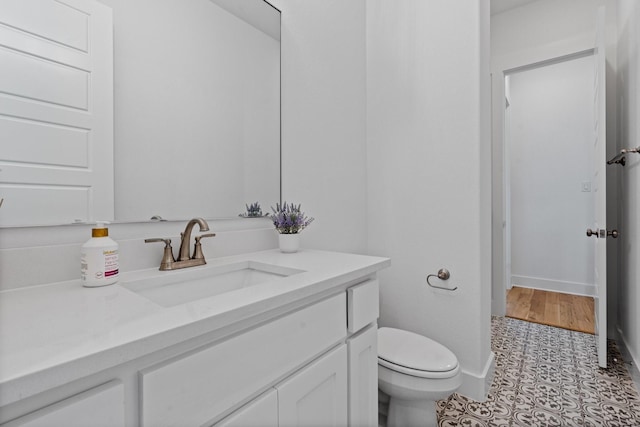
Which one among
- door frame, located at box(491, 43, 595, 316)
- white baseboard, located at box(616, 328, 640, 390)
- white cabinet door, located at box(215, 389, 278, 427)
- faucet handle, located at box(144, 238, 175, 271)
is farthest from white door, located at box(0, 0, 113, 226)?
door frame, located at box(491, 43, 595, 316)

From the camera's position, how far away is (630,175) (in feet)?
6.30

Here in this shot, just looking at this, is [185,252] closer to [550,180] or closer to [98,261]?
[98,261]

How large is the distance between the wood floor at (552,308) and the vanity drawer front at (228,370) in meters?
2.76

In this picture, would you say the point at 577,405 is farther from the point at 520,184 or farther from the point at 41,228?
the point at 520,184

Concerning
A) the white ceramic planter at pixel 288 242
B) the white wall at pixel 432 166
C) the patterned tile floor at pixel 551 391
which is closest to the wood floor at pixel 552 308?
the patterned tile floor at pixel 551 391

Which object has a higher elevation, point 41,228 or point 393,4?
point 393,4

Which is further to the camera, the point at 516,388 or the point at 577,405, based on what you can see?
the point at 516,388

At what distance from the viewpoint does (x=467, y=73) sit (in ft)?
5.29


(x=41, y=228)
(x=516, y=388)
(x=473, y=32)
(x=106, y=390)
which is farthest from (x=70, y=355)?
(x=516, y=388)

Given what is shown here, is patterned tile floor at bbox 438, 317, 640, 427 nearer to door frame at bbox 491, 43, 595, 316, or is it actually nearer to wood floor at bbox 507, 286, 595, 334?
wood floor at bbox 507, 286, 595, 334

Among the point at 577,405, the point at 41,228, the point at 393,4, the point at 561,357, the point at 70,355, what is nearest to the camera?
the point at 70,355

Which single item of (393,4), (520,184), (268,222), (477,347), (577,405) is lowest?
(577,405)

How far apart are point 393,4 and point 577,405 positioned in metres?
2.38

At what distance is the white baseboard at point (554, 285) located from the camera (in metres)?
3.35
